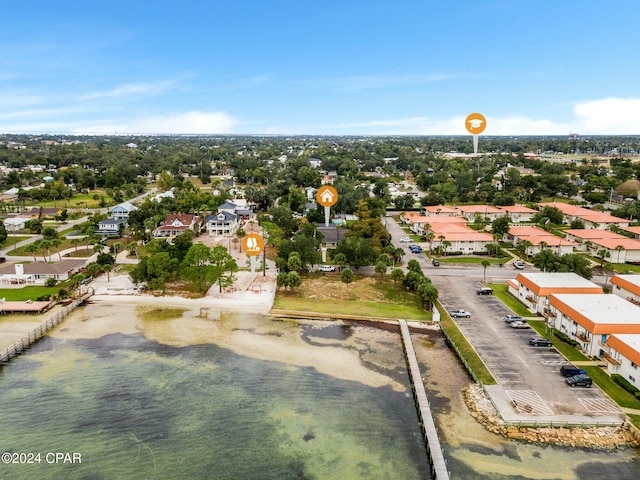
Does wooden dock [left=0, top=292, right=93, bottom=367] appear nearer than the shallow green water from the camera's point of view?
No

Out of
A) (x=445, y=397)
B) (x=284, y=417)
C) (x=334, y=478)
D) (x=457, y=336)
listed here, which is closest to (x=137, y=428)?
(x=284, y=417)

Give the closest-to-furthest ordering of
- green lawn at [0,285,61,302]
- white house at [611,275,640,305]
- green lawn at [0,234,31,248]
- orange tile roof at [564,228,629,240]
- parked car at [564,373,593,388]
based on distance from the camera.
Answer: parked car at [564,373,593,388], white house at [611,275,640,305], green lawn at [0,285,61,302], orange tile roof at [564,228,629,240], green lawn at [0,234,31,248]

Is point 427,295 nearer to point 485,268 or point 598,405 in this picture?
point 485,268

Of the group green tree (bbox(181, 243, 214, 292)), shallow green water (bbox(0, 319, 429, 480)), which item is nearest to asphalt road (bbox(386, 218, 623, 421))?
shallow green water (bbox(0, 319, 429, 480))

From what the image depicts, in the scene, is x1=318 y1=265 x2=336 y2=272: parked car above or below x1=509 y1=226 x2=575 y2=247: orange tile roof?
below

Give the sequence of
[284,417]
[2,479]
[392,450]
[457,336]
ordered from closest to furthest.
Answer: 1. [2,479]
2. [392,450]
3. [284,417]
4. [457,336]

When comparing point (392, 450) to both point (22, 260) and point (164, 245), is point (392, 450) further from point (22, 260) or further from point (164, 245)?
point (22, 260)

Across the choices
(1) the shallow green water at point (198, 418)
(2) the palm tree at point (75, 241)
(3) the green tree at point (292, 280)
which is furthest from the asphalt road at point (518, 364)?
(2) the palm tree at point (75, 241)

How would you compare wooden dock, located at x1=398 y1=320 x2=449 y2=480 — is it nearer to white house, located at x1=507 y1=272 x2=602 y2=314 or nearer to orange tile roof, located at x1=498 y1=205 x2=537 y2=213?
white house, located at x1=507 y1=272 x2=602 y2=314
